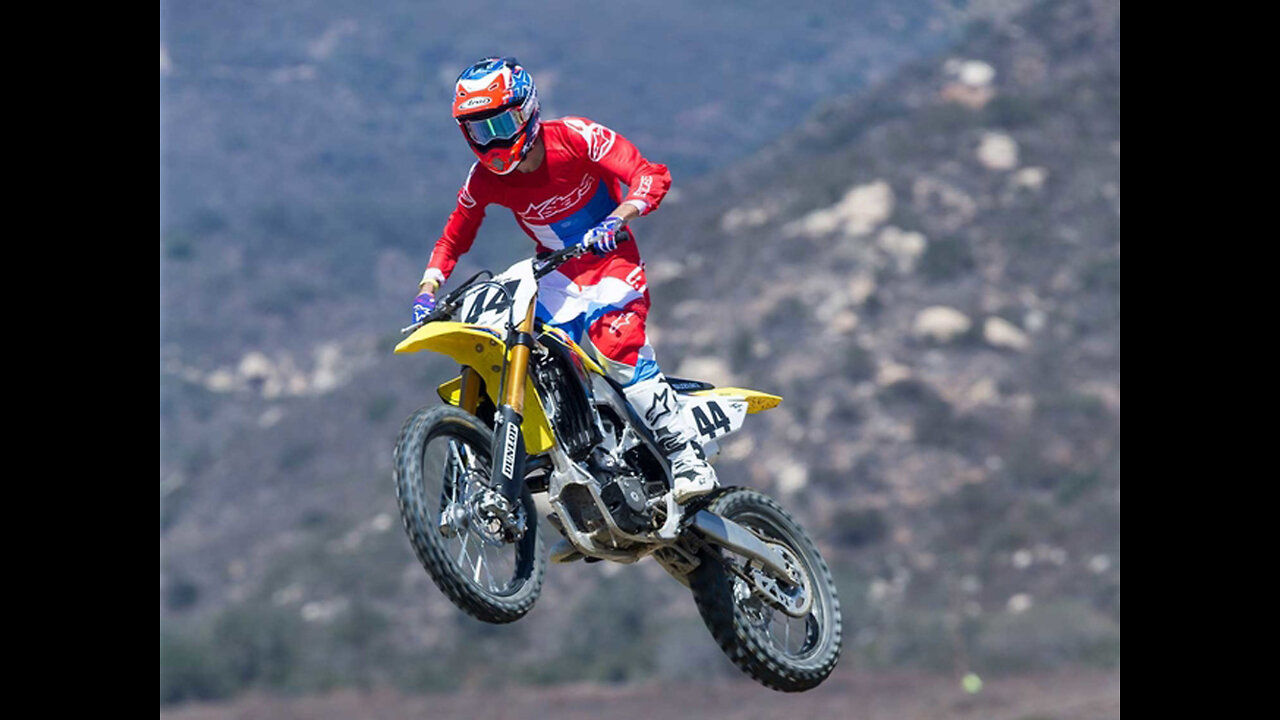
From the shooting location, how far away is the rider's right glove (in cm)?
1184

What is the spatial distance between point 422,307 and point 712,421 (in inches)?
96.0

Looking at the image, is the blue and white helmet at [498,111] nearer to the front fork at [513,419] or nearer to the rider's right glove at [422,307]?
the rider's right glove at [422,307]

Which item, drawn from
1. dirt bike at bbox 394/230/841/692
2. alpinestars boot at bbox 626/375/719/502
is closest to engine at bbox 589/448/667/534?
A: dirt bike at bbox 394/230/841/692

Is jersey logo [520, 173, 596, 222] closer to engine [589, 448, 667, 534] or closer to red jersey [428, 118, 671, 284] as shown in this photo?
red jersey [428, 118, 671, 284]

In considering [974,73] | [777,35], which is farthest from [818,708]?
[777,35]

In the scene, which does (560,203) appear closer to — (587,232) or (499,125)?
(587,232)

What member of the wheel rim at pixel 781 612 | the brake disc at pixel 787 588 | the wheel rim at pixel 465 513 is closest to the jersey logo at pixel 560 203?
the wheel rim at pixel 465 513

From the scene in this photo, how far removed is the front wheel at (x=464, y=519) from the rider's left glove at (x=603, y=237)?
4.57 ft

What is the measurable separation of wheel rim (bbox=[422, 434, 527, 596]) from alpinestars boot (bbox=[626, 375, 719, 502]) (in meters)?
1.44

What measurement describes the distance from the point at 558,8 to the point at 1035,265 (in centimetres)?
13629

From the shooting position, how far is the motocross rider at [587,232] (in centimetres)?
1248

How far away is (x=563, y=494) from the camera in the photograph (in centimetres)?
1183

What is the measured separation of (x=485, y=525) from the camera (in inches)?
442
